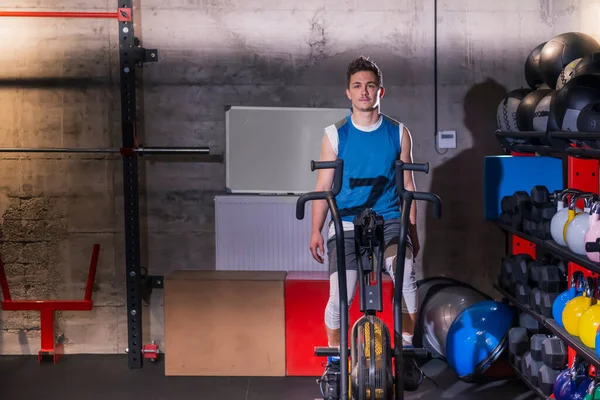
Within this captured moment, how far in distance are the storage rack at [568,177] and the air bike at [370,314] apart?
2.65ft

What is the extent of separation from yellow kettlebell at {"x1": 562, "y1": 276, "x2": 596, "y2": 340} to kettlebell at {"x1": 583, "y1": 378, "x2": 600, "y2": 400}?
0.90ft

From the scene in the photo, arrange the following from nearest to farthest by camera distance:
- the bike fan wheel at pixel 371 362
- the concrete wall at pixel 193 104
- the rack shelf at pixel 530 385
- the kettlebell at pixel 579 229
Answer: the bike fan wheel at pixel 371 362, the kettlebell at pixel 579 229, the rack shelf at pixel 530 385, the concrete wall at pixel 193 104

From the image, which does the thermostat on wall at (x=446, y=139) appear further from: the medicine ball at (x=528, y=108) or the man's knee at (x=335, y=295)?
the man's knee at (x=335, y=295)

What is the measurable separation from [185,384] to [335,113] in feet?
6.53

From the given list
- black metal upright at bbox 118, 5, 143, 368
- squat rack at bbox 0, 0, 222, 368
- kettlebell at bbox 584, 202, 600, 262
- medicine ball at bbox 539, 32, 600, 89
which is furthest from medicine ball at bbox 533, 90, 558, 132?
black metal upright at bbox 118, 5, 143, 368

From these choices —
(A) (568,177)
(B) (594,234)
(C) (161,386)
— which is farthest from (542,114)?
(C) (161,386)

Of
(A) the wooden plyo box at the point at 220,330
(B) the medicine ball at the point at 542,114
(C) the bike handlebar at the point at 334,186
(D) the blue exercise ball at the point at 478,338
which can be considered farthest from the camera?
(A) the wooden plyo box at the point at 220,330

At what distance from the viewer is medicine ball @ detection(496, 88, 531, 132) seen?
4.68 metres

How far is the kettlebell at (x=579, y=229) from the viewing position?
3.69m

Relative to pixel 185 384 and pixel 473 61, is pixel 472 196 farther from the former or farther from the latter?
pixel 185 384

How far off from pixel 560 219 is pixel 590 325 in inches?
24.6

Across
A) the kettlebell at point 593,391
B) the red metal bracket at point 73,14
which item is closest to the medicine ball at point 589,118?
the kettlebell at point 593,391

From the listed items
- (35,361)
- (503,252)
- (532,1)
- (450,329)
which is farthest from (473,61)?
(35,361)

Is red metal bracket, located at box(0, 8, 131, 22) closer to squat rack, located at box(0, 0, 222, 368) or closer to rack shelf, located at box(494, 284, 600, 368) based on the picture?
squat rack, located at box(0, 0, 222, 368)
